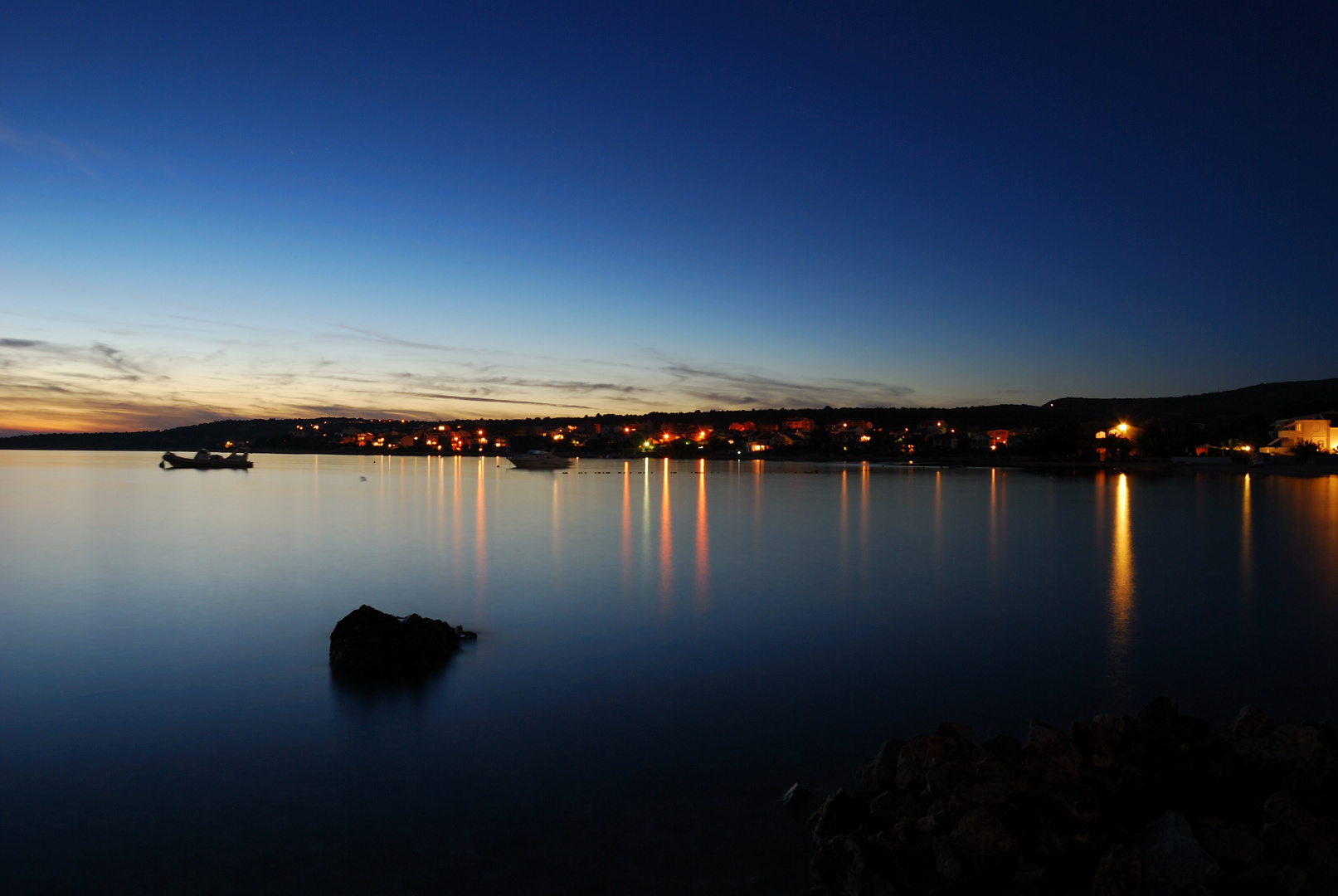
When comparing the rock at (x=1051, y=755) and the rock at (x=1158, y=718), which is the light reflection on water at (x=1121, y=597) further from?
the rock at (x=1051, y=755)

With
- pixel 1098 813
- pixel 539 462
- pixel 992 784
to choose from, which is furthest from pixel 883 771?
pixel 539 462

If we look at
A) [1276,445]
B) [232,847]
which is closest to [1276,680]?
[232,847]

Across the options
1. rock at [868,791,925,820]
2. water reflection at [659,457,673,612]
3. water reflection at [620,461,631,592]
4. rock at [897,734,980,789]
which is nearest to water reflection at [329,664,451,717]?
rock at [868,791,925,820]

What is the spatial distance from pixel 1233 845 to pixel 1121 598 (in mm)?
8732

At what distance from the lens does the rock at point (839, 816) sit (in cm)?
394

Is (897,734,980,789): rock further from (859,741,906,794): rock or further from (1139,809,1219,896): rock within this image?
(1139,809,1219,896): rock

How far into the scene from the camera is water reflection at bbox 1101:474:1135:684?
7500 mm

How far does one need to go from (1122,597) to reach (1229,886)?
901 centimetres

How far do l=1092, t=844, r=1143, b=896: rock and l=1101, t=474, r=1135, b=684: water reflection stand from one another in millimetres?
4277

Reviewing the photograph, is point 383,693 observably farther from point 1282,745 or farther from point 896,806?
point 1282,745

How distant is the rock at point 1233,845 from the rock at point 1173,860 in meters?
0.08

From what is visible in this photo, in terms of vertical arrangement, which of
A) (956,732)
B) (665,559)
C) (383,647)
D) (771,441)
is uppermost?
(771,441)

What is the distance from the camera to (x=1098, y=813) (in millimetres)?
3412

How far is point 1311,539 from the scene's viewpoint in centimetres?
1791
